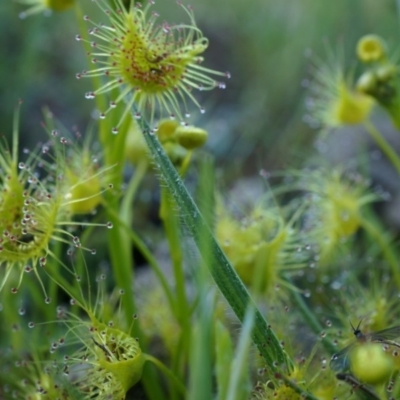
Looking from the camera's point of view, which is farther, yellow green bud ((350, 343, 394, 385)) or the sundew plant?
the sundew plant

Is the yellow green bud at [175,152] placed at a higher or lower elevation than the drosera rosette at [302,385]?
higher

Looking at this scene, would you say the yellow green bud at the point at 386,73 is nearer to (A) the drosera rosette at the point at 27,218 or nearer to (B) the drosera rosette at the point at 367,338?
(B) the drosera rosette at the point at 367,338

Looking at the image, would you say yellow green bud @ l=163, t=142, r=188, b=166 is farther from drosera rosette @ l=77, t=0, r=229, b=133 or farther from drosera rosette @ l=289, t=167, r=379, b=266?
drosera rosette @ l=289, t=167, r=379, b=266

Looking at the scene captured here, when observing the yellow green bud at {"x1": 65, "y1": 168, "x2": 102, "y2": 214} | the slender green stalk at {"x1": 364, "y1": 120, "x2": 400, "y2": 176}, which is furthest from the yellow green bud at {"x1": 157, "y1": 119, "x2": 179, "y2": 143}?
the slender green stalk at {"x1": 364, "y1": 120, "x2": 400, "y2": 176}

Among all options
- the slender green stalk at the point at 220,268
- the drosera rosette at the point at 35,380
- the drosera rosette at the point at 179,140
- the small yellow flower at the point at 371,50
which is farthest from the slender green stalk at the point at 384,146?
the drosera rosette at the point at 35,380

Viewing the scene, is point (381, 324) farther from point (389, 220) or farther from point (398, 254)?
point (389, 220)

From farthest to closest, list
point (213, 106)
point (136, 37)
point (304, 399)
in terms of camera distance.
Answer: point (213, 106)
point (136, 37)
point (304, 399)

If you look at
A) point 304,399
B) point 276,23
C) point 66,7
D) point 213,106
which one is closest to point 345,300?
point 304,399
